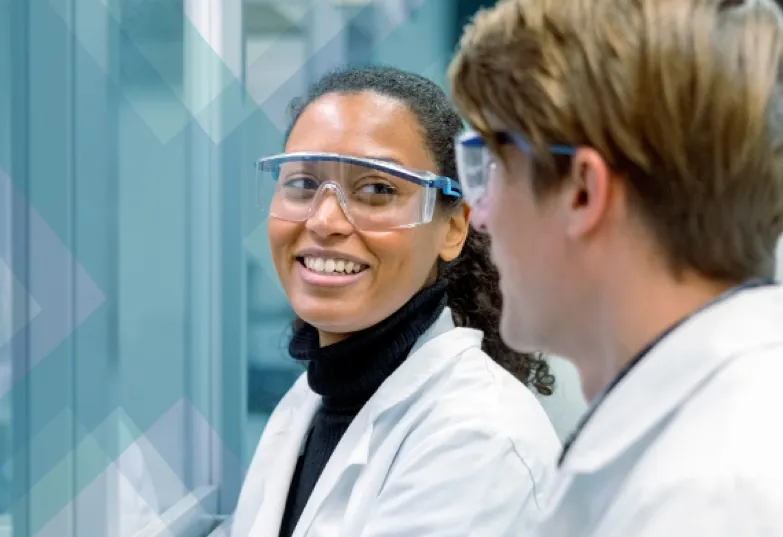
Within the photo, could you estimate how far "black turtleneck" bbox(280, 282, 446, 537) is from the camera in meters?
1.30

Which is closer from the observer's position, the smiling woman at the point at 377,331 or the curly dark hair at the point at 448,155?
the smiling woman at the point at 377,331

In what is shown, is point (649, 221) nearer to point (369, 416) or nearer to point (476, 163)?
point (476, 163)

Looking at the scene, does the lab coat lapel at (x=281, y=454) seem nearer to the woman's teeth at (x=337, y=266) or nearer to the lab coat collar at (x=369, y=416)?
the lab coat collar at (x=369, y=416)

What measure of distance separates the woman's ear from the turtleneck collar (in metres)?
0.06

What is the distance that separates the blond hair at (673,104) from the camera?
2.08ft

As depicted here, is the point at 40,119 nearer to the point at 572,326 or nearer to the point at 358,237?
the point at 358,237

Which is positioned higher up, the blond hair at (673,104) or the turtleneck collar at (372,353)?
→ the blond hair at (673,104)

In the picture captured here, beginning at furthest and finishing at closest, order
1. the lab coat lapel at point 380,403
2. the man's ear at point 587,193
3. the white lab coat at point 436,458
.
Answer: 1. the lab coat lapel at point 380,403
2. the white lab coat at point 436,458
3. the man's ear at point 587,193

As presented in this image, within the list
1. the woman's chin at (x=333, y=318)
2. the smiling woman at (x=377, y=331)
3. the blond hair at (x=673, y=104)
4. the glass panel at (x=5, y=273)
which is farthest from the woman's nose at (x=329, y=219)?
the blond hair at (x=673, y=104)

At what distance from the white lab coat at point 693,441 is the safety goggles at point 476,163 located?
235mm

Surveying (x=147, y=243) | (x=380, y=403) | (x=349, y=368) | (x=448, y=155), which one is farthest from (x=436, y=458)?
(x=147, y=243)

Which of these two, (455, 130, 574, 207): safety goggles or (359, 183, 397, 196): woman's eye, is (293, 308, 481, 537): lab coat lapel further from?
(455, 130, 574, 207): safety goggles

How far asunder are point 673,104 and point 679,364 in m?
0.21

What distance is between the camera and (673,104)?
63cm
